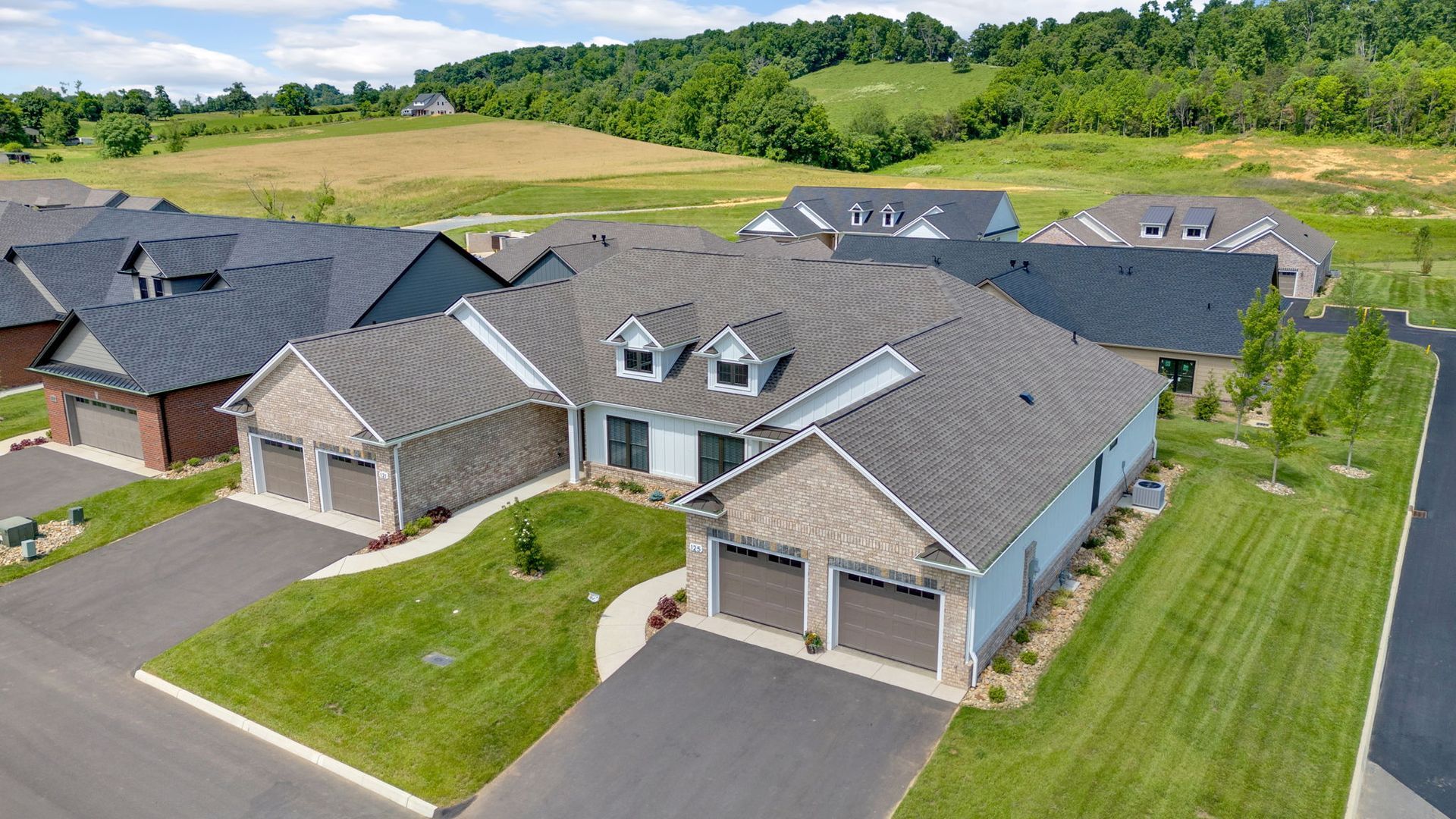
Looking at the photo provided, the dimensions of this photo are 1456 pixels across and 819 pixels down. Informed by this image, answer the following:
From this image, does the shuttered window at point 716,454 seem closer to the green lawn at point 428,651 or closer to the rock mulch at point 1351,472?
the green lawn at point 428,651

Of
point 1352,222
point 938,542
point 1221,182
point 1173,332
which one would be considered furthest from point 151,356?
point 1221,182

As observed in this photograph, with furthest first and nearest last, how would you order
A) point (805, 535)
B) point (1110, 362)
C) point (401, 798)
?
1. point (1110, 362)
2. point (805, 535)
3. point (401, 798)

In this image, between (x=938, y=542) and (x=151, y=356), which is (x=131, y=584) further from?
(x=938, y=542)

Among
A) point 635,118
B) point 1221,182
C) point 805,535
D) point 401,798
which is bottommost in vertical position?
point 401,798

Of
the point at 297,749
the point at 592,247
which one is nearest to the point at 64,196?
the point at 592,247

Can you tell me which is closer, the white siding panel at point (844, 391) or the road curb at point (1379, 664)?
the road curb at point (1379, 664)

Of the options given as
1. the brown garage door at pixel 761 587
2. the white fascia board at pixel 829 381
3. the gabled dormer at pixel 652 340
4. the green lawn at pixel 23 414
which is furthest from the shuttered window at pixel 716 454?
the green lawn at pixel 23 414

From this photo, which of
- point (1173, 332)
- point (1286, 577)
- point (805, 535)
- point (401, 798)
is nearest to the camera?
point (401, 798)

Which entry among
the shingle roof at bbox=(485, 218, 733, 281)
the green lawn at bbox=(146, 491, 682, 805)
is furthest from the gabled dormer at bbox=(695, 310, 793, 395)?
the shingle roof at bbox=(485, 218, 733, 281)
